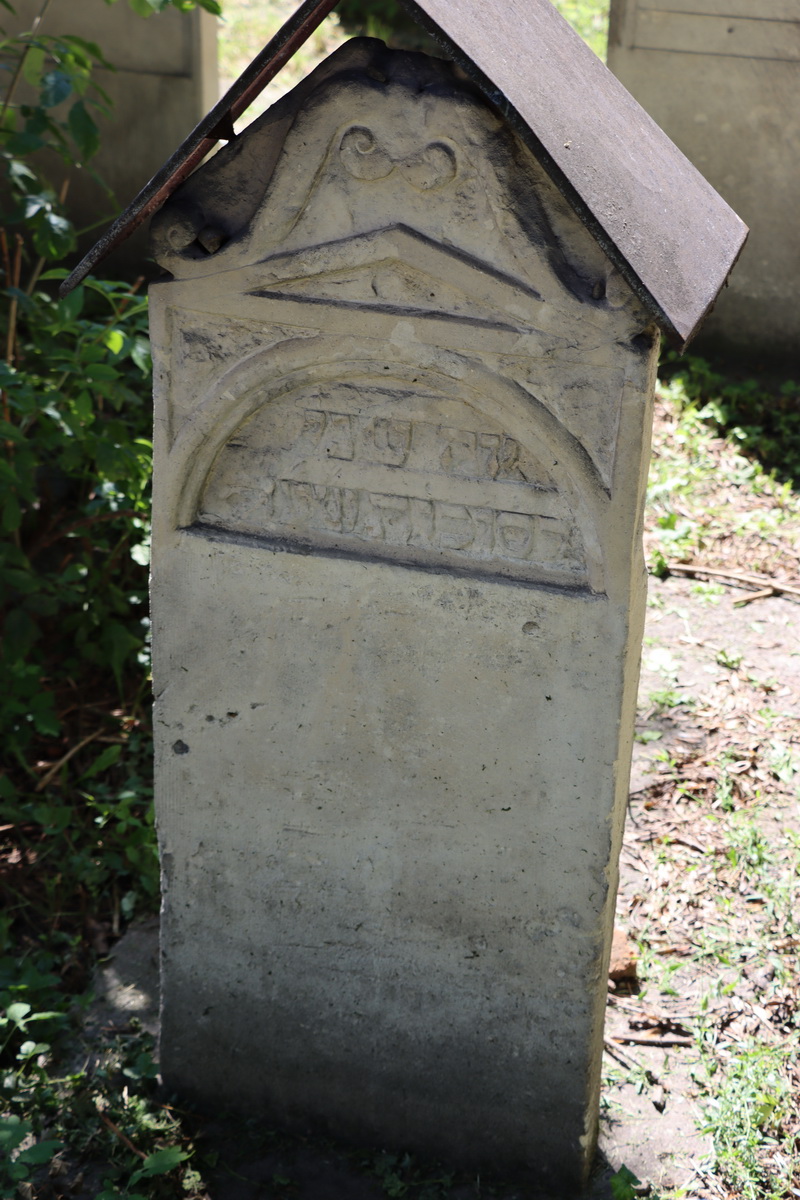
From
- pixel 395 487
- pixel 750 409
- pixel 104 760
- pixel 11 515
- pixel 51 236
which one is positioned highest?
pixel 51 236

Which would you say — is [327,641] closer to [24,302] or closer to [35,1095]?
[35,1095]

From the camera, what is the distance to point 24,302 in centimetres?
349

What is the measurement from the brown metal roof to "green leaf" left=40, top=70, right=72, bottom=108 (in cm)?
142

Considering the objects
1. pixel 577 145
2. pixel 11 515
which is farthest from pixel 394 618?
pixel 11 515

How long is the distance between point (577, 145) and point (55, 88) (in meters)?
1.92

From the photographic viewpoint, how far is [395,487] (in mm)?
2066

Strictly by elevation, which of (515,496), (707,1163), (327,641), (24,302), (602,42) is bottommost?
(707,1163)

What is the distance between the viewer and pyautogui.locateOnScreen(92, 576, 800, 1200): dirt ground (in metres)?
2.47

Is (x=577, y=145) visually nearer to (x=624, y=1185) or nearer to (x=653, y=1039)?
(x=624, y=1185)

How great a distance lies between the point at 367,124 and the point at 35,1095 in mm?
2041

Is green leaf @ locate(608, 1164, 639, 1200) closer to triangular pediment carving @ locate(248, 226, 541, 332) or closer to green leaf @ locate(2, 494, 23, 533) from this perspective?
triangular pediment carving @ locate(248, 226, 541, 332)

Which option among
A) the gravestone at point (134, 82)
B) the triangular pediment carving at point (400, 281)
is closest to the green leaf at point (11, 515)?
the triangular pediment carving at point (400, 281)

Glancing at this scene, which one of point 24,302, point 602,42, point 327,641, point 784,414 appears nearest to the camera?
point 327,641

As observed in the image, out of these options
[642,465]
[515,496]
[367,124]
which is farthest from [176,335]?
[642,465]
